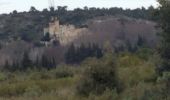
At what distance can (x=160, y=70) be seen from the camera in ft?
45.1

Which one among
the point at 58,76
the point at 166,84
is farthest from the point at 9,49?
the point at 166,84

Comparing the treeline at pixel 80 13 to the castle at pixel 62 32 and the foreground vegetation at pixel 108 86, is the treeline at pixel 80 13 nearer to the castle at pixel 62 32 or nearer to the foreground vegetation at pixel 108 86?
the castle at pixel 62 32

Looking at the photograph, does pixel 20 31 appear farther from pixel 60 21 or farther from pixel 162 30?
pixel 162 30

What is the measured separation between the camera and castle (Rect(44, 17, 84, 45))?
2509 inches

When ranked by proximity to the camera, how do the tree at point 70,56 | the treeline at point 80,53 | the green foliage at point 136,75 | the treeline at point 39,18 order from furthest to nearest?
the treeline at point 39,18 → the tree at point 70,56 → the treeline at point 80,53 → the green foliage at point 136,75

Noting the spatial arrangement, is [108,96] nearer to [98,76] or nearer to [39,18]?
[98,76]

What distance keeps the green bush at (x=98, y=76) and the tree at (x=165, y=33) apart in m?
1.66

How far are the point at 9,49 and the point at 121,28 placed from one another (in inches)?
554

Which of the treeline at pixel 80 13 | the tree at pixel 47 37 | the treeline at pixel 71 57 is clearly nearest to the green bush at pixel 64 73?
the treeline at pixel 71 57

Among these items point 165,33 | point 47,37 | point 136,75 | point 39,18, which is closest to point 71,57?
point 47,37

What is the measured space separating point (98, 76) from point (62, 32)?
5113cm

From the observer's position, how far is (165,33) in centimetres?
1334

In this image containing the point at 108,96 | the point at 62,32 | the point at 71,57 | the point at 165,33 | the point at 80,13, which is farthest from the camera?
the point at 80,13

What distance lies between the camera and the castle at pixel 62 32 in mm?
63728
